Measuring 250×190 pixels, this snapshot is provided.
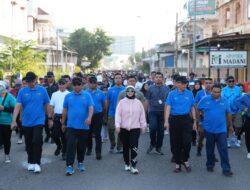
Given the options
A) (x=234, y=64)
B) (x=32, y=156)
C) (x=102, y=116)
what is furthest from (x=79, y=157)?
(x=234, y=64)

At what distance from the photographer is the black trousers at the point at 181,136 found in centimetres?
938

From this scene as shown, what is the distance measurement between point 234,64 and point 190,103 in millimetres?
12580

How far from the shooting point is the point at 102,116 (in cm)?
1112

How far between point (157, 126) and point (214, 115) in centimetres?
224

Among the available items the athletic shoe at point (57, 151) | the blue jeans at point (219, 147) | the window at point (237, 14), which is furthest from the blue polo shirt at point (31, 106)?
the window at point (237, 14)

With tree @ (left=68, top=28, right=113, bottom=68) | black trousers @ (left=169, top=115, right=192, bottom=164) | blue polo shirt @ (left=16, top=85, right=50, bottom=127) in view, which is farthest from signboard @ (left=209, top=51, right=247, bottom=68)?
tree @ (left=68, top=28, right=113, bottom=68)

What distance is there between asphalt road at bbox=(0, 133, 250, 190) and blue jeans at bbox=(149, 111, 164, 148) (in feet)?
1.35

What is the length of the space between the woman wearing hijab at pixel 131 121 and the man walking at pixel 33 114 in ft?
4.82

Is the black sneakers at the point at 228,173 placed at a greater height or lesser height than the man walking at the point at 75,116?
lesser

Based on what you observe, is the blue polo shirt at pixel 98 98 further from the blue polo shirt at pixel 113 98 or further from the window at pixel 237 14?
the window at pixel 237 14

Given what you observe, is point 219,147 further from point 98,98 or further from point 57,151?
point 57,151

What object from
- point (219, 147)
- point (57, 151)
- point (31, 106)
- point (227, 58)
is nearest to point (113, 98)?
point (57, 151)

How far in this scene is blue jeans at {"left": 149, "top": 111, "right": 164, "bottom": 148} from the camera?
36.8 ft

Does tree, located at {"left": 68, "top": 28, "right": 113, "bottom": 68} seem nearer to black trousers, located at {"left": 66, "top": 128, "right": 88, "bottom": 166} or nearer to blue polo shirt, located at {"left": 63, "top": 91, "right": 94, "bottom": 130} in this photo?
black trousers, located at {"left": 66, "top": 128, "right": 88, "bottom": 166}
